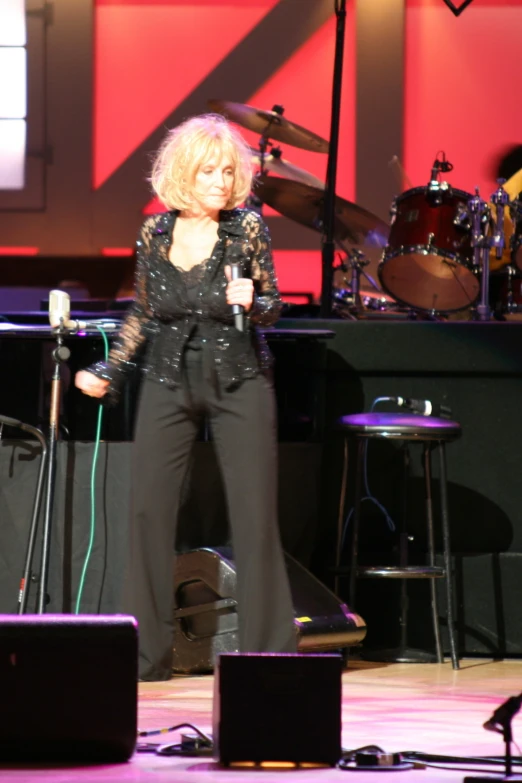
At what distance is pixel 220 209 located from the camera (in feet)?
10.8

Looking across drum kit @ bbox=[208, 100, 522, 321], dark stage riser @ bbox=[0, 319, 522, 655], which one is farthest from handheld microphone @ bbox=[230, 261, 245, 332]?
drum kit @ bbox=[208, 100, 522, 321]

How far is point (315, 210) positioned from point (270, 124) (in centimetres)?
64

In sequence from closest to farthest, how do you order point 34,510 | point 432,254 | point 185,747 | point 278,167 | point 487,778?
point 487,778, point 185,747, point 34,510, point 432,254, point 278,167

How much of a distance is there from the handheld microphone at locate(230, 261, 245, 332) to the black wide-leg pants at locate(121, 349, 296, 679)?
0.23 m

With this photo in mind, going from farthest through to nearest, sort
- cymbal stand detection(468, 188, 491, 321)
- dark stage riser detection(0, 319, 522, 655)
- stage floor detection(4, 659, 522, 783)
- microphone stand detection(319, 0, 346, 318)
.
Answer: cymbal stand detection(468, 188, 491, 321) → microphone stand detection(319, 0, 346, 318) → dark stage riser detection(0, 319, 522, 655) → stage floor detection(4, 659, 522, 783)

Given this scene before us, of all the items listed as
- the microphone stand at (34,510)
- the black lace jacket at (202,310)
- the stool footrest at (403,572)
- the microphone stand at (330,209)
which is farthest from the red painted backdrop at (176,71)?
the black lace jacket at (202,310)

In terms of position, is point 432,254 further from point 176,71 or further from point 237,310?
point 176,71

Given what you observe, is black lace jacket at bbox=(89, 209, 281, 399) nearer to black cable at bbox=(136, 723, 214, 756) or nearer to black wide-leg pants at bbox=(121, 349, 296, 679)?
black wide-leg pants at bbox=(121, 349, 296, 679)

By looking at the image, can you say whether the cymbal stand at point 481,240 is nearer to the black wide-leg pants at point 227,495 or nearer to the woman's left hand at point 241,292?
the black wide-leg pants at point 227,495

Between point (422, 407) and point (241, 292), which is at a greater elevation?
point (241, 292)

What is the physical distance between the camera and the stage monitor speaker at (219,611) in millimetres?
4008

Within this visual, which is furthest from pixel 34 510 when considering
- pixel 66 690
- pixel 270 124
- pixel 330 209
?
pixel 270 124

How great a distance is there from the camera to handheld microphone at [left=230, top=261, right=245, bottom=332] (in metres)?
3.00

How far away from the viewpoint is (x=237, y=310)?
9.89ft
